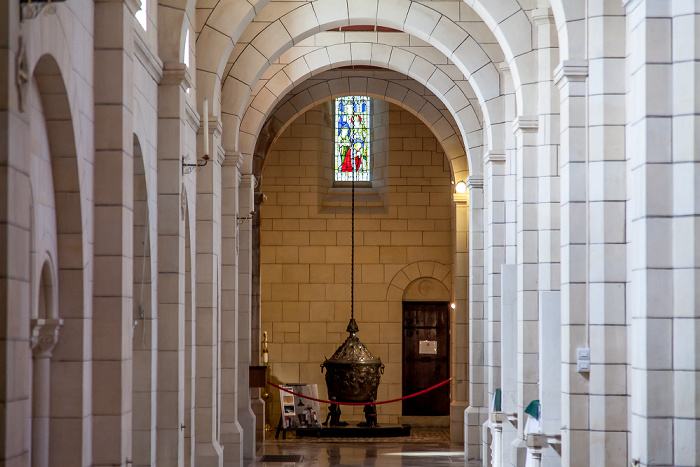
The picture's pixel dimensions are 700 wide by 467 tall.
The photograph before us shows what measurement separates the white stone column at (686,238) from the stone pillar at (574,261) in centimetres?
179

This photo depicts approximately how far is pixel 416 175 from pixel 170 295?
11865 mm

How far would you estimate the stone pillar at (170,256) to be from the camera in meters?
8.27

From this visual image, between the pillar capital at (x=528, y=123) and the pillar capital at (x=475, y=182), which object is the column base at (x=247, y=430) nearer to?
the pillar capital at (x=475, y=182)

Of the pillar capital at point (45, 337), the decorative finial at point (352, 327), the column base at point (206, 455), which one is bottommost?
the column base at point (206, 455)

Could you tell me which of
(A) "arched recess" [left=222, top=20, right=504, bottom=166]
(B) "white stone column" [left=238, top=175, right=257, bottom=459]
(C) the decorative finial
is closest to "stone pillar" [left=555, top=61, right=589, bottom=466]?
(A) "arched recess" [left=222, top=20, right=504, bottom=166]

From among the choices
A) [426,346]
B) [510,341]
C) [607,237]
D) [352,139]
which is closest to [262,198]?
[352,139]

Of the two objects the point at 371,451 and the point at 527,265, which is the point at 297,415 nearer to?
the point at 371,451

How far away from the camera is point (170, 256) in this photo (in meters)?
8.32

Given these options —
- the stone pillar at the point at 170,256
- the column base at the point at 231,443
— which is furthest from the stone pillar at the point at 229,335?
the stone pillar at the point at 170,256

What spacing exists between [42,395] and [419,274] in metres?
14.5

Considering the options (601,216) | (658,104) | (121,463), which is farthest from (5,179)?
(601,216)

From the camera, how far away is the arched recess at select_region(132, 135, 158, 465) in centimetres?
761

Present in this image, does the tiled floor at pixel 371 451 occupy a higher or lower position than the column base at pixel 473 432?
lower

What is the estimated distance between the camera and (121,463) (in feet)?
19.7
